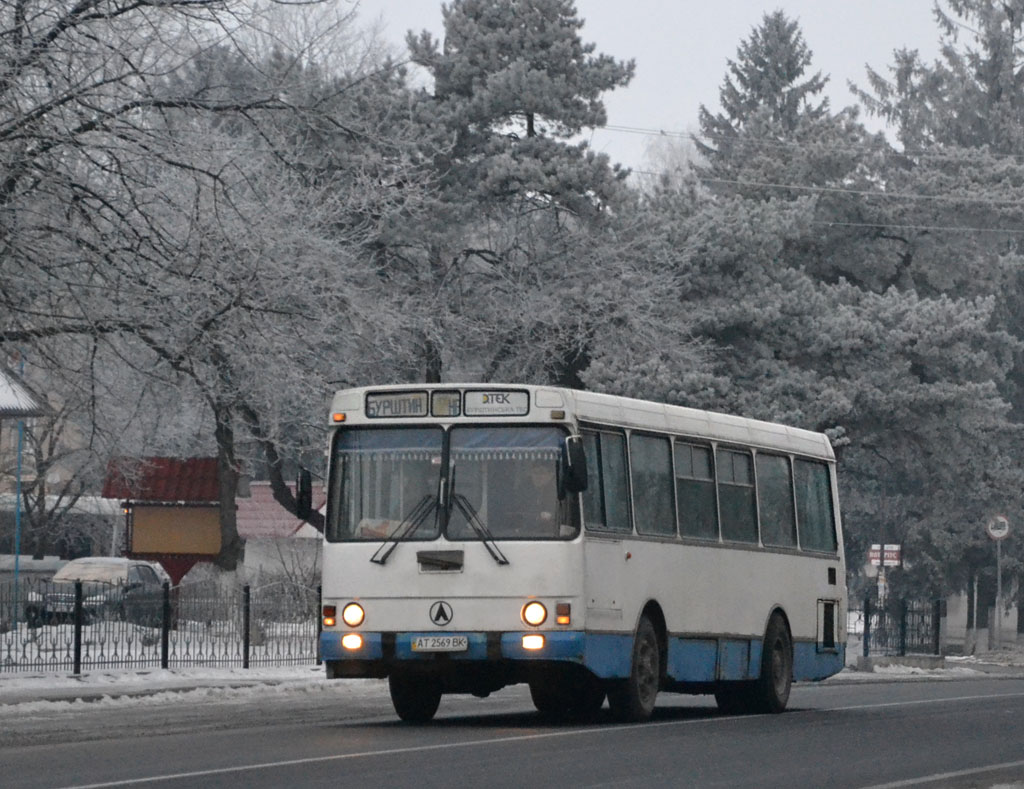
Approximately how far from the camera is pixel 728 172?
175 feet

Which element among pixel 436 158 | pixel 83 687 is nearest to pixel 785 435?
pixel 83 687

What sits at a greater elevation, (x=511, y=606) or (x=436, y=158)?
(x=436, y=158)

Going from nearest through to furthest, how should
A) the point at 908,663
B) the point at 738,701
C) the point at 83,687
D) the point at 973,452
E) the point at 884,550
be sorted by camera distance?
the point at 738,701
the point at 83,687
the point at 908,663
the point at 973,452
the point at 884,550

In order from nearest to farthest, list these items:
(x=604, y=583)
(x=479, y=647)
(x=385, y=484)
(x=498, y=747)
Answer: (x=498, y=747) < (x=479, y=647) < (x=604, y=583) < (x=385, y=484)

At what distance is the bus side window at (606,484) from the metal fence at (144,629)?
10.0 m

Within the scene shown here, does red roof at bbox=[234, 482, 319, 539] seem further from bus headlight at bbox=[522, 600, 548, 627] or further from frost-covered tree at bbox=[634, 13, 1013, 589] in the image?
bus headlight at bbox=[522, 600, 548, 627]

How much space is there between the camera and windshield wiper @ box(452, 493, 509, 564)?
54.1 ft

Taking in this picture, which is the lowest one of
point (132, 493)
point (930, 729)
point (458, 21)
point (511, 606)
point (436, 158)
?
point (930, 729)

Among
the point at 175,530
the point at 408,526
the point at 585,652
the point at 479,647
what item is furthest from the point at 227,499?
the point at 585,652

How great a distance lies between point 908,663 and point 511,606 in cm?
2498

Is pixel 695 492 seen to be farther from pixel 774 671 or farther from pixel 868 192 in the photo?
pixel 868 192

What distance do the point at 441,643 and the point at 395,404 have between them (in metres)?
2.10

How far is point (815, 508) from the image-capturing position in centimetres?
2203

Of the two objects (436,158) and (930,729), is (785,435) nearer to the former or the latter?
(930,729)
